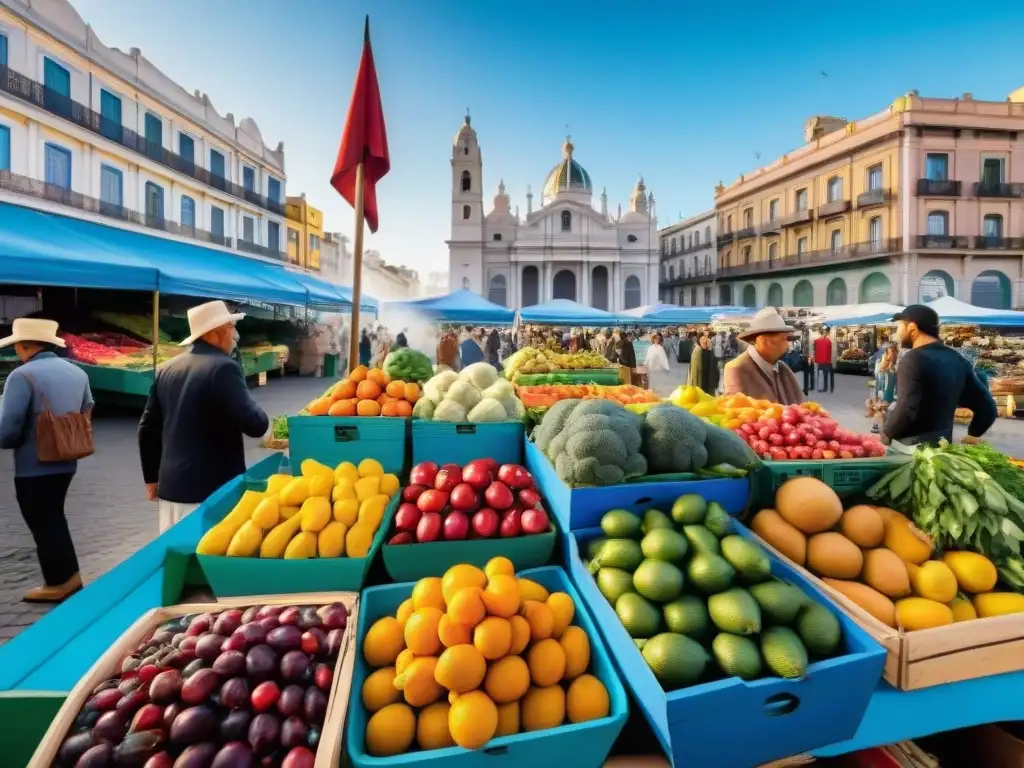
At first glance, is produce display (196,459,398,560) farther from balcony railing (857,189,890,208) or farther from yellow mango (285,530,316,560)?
balcony railing (857,189,890,208)

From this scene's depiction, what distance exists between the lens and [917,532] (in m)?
1.94

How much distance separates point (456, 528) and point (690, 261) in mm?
54565

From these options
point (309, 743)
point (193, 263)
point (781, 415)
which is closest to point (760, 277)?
point (193, 263)

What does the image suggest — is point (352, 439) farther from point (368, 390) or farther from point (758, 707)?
point (758, 707)

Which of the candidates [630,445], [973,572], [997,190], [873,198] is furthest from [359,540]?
[997,190]

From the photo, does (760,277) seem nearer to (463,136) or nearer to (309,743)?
(463,136)

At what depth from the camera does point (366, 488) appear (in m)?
2.13

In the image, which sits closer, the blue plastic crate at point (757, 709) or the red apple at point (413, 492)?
the blue plastic crate at point (757, 709)

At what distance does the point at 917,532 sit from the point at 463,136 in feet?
162

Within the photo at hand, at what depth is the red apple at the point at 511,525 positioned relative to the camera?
1.90 meters

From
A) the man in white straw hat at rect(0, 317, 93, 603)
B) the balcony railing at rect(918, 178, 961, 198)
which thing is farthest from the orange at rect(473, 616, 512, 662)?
the balcony railing at rect(918, 178, 961, 198)

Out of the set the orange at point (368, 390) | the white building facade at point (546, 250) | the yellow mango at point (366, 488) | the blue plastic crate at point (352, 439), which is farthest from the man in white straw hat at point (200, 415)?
the white building facade at point (546, 250)

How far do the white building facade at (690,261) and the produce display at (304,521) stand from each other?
4780 cm

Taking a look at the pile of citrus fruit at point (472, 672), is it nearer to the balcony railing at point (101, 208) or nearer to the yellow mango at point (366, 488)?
the yellow mango at point (366, 488)
